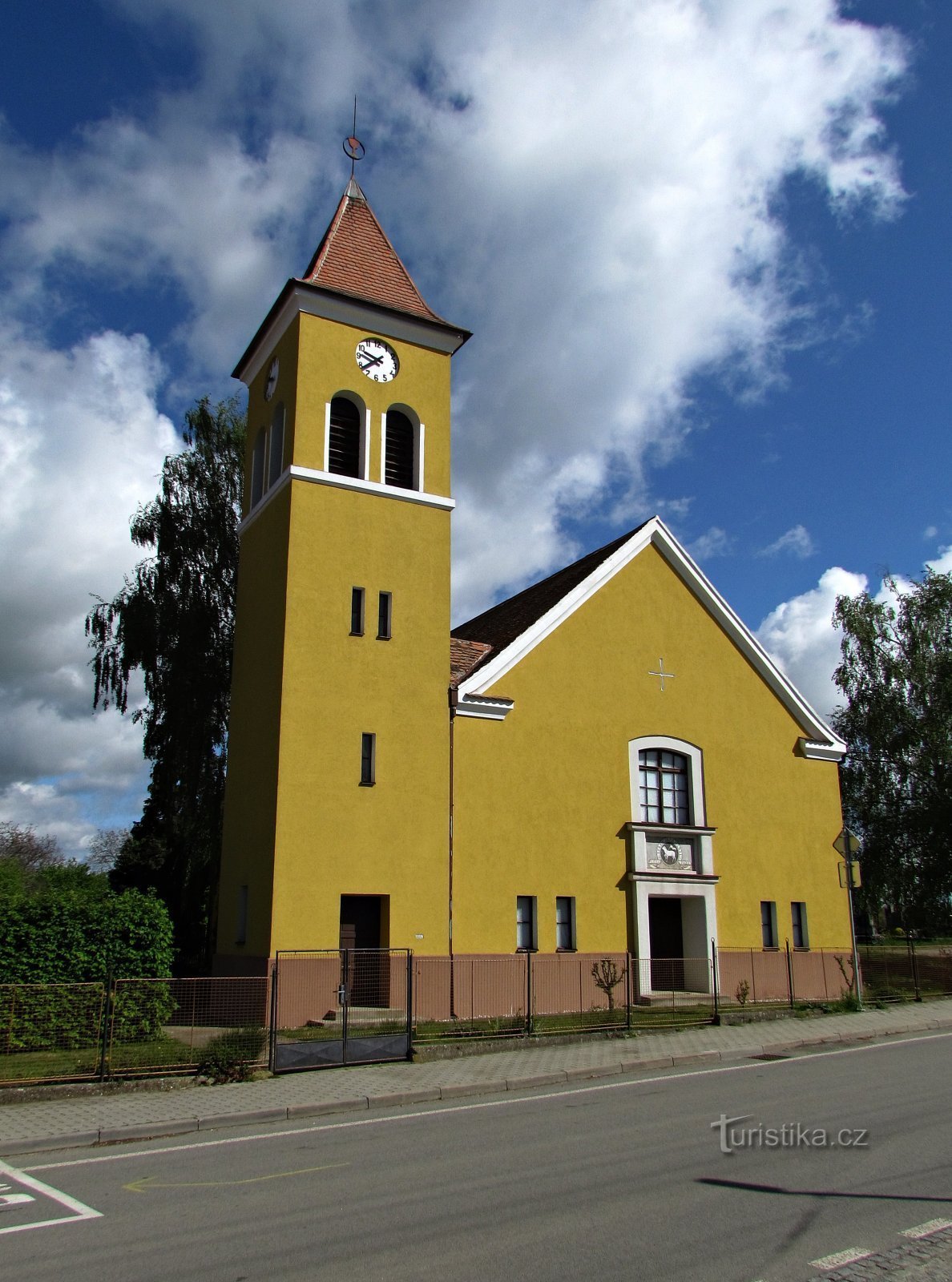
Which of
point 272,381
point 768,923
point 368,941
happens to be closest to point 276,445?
point 272,381

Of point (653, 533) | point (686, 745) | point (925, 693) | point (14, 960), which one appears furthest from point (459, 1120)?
point (925, 693)

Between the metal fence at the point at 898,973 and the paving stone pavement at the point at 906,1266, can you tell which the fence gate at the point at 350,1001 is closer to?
the paving stone pavement at the point at 906,1266

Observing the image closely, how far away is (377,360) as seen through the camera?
2394 centimetres

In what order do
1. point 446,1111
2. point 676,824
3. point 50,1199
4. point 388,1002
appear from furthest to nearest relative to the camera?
point 676,824
point 388,1002
point 446,1111
point 50,1199

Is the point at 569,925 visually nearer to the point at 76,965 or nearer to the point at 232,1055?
the point at 232,1055

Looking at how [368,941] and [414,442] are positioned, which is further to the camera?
[414,442]

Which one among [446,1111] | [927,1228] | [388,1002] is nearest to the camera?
[927,1228]

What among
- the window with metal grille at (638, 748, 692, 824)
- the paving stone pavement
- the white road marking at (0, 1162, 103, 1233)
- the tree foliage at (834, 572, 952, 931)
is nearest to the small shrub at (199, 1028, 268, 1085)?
the white road marking at (0, 1162, 103, 1233)

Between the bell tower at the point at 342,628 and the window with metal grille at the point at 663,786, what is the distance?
5.92 m

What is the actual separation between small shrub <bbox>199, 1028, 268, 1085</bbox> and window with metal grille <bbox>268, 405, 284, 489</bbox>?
13.4 metres

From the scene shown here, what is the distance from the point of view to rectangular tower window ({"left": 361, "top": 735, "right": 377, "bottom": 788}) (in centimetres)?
2080

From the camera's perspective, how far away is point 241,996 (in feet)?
52.4

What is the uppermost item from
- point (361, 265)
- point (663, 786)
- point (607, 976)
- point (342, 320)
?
point (361, 265)
